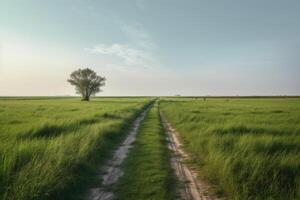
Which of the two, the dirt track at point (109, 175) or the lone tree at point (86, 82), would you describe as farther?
the lone tree at point (86, 82)

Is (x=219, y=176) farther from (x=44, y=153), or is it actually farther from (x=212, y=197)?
(x=44, y=153)

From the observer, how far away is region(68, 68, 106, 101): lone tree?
305 ft

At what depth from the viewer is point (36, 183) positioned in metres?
5.45

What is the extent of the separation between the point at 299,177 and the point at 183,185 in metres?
3.04

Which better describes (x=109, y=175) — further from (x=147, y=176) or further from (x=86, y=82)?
(x=86, y=82)

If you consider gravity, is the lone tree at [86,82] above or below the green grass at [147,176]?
above

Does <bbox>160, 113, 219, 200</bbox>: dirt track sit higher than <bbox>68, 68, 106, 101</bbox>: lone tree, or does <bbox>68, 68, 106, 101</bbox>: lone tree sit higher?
<bbox>68, 68, 106, 101</bbox>: lone tree

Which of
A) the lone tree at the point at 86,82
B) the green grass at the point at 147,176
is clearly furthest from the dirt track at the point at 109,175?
the lone tree at the point at 86,82

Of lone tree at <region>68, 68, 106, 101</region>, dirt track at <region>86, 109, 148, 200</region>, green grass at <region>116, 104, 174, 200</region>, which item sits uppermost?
lone tree at <region>68, 68, 106, 101</region>

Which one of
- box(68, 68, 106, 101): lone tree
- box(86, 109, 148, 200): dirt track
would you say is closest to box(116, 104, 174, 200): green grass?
box(86, 109, 148, 200): dirt track

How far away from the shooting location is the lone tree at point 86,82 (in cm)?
9288

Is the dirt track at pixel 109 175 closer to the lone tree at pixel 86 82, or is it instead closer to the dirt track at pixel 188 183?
the dirt track at pixel 188 183

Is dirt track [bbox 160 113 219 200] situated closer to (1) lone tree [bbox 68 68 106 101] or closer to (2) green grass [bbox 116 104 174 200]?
(2) green grass [bbox 116 104 174 200]

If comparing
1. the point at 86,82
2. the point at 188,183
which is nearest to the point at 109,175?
the point at 188,183
